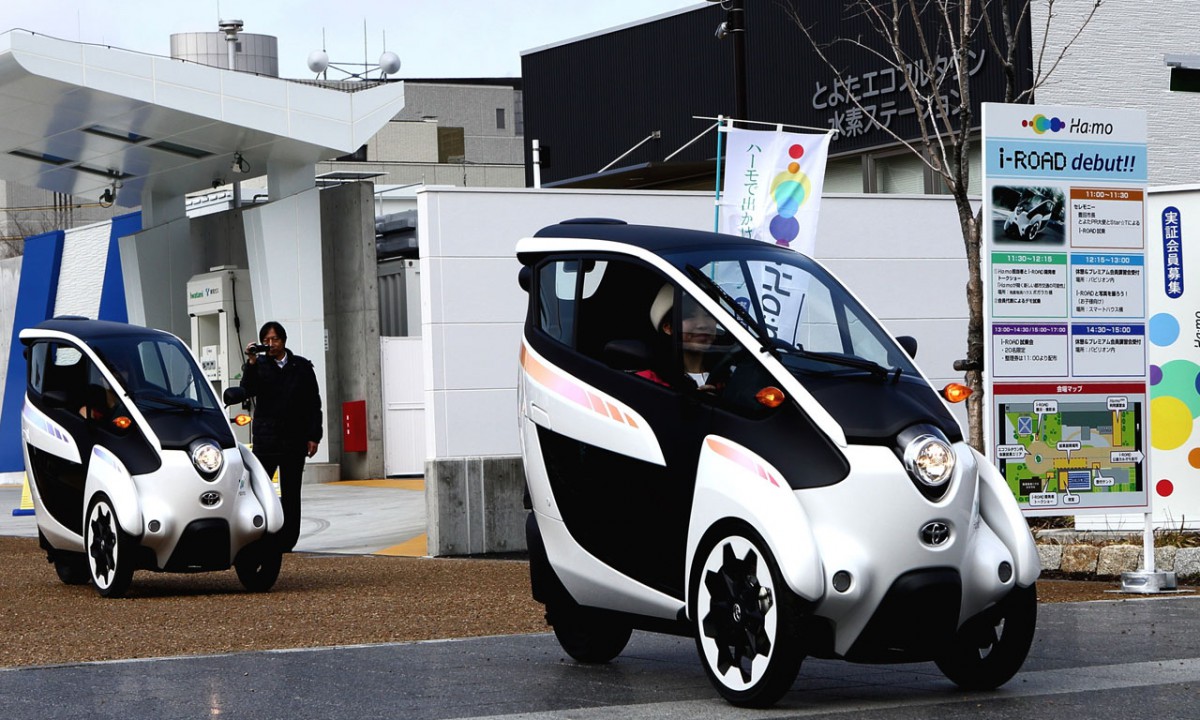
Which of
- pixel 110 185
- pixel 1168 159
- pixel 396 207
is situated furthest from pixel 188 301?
pixel 1168 159

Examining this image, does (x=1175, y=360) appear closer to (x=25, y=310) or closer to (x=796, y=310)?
(x=796, y=310)

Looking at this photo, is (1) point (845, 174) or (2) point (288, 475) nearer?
(2) point (288, 475)

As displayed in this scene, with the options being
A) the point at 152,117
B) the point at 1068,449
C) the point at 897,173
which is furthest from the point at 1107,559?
the point at 152,117

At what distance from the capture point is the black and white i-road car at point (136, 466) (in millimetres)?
12359

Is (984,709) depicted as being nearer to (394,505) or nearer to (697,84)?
(394,505)

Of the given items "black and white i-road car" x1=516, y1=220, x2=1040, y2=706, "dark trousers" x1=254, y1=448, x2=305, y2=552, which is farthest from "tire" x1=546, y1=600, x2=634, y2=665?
"dark trousers" x1=254, y1=448, x2=305, y2=552

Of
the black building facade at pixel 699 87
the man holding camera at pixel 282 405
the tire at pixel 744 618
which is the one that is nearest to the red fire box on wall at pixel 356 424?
the black building facade at pixel 699 87

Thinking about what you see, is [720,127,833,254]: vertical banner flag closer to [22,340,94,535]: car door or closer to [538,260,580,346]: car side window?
[22,340,94,535]: car door

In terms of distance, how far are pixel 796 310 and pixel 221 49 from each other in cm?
6288

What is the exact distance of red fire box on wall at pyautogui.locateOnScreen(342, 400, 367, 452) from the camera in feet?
90.5

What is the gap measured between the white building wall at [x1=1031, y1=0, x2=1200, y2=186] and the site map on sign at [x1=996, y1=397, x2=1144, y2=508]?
1517cm

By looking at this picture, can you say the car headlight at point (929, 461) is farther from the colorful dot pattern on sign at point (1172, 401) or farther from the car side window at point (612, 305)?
the colorful dot pattern on sign at point (1172, 401)

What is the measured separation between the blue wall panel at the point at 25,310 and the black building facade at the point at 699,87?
8.90 metres

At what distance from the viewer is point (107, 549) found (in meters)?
12.5
